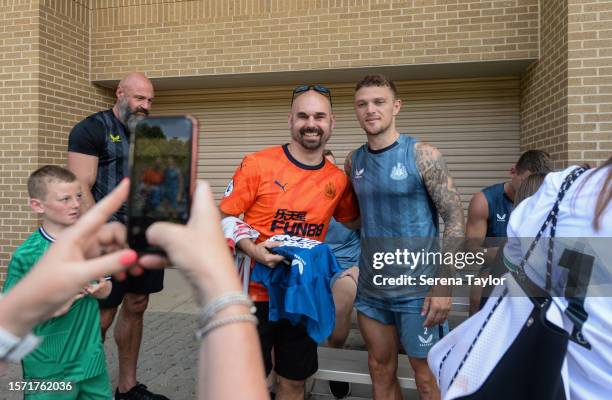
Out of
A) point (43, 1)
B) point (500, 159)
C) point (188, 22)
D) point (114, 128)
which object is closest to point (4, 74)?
point (43, 1)

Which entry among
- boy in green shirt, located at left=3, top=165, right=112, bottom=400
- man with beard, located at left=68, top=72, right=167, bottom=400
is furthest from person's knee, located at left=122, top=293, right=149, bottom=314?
boy in green shirt, located at left=3, top=165, right=112, bottom=400

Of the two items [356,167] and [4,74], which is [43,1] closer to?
[4,74]

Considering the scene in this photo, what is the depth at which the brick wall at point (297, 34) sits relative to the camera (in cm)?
646

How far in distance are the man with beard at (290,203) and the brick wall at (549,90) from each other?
134 inches

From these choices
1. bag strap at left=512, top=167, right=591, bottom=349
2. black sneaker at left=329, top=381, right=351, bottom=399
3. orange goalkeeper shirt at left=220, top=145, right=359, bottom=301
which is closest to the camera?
bag strap at left=512, top=167, right=591, bottom=349

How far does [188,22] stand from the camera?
7500mm

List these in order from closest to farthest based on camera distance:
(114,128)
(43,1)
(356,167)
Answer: (356,167) < (114,128) < (43,1)

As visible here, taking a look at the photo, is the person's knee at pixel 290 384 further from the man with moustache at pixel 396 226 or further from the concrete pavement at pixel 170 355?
the concrete pavement at pixel 170 355

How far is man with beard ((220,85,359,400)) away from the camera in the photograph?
319 cm

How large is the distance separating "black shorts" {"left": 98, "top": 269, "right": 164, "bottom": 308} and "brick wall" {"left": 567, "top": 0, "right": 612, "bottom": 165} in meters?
4.43

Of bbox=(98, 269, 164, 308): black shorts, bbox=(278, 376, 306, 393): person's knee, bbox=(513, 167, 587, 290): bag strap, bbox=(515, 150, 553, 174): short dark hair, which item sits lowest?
bbox=(278, 376, 306, 393): person's knee

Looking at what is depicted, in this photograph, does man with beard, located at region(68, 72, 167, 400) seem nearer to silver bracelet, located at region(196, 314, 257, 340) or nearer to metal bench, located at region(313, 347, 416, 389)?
metal bench, located at region(313, 347, 416, 389)

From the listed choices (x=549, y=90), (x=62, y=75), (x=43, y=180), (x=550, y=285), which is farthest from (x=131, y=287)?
(x=549, y=90)

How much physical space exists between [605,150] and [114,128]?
4925mm
